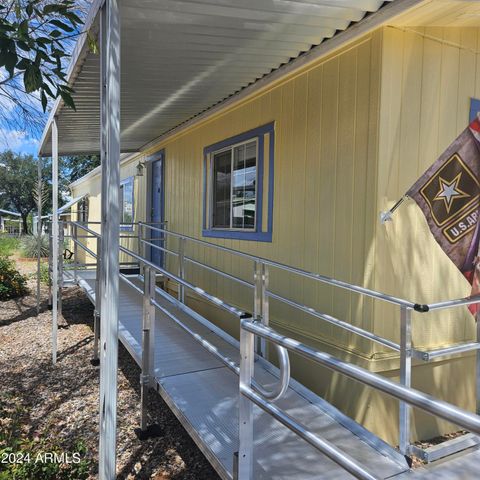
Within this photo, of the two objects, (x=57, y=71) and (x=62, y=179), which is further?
(x=62, y=179)

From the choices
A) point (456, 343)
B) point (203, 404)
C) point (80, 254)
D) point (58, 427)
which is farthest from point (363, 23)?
point (80, 254)

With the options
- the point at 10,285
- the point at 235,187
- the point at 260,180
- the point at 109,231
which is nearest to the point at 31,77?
the point at 109,231

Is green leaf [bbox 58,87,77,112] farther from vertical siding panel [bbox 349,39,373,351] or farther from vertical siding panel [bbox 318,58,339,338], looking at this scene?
vertical siding panel [bbox 318,58,339,338]

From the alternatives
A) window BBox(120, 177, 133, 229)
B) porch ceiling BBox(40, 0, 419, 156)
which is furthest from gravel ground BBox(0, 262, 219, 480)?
window BBox(120, 177, 133, 229)

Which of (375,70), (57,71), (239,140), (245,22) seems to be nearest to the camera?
(57,71)

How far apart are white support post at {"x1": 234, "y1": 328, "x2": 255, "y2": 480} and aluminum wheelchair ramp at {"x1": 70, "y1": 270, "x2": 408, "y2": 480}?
0.33 m

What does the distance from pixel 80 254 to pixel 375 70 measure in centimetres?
1587

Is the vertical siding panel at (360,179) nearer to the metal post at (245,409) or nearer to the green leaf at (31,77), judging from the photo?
the metal post at (245,409)

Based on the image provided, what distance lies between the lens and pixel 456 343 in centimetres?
408

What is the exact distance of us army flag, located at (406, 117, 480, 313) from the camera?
321cm

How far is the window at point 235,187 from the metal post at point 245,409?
3577 mm

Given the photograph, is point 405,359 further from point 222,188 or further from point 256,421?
point 222,188

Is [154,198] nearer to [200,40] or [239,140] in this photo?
[239,140]

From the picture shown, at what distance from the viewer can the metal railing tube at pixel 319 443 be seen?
4.54 feet
